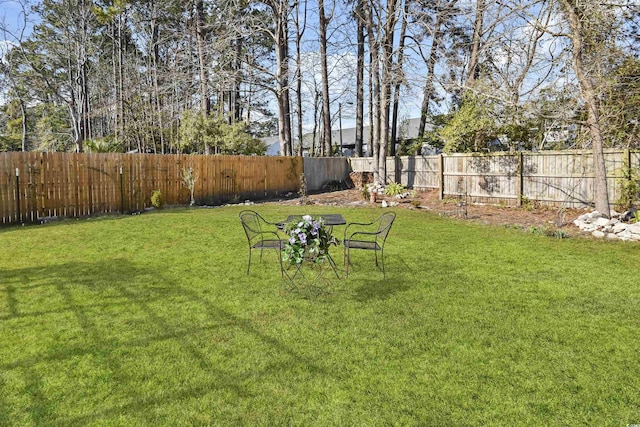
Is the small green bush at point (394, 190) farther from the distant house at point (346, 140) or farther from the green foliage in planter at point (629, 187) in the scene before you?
the distant house at point (346, 140)

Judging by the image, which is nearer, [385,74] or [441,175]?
[441,175]

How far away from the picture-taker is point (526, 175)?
10.5 m

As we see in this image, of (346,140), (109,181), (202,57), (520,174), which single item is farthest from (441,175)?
(346,140)

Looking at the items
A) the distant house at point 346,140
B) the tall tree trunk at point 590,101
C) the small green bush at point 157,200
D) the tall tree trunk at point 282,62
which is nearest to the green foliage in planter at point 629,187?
the tall tree trunk at point 590,101

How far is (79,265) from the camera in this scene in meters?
4.96

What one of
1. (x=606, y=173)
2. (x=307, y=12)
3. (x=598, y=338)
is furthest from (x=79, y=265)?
(x=307, y=12)

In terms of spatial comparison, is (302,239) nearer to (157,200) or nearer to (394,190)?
(157,200)

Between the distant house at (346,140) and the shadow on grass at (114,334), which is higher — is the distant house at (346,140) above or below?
above

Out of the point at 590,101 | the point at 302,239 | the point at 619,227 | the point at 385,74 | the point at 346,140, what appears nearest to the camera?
the point at 302,239

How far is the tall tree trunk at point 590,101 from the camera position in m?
7.84

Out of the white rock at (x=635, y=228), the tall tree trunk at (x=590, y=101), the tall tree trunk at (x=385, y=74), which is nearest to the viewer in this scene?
the white rock at (x=635, y=228)

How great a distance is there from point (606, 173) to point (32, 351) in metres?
9.95

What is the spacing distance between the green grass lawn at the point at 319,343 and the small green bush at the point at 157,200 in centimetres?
544

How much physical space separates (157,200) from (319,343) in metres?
9.10
